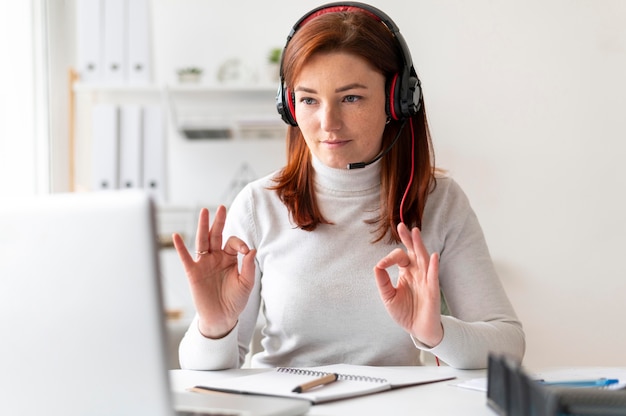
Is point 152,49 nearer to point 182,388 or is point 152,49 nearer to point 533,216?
point 533,216

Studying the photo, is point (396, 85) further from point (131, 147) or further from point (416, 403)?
point (131, 147)

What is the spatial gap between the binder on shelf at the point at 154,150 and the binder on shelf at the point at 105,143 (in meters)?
0.09

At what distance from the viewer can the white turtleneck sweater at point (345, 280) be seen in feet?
4.58

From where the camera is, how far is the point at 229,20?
2.60m

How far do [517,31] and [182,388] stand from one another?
194cm

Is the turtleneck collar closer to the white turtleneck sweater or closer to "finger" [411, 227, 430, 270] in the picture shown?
the white turtleneck sweater

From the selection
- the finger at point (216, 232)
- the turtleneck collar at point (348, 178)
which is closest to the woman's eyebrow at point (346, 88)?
the turtleneck collar at point (348, 178)

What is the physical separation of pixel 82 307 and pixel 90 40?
1858mm

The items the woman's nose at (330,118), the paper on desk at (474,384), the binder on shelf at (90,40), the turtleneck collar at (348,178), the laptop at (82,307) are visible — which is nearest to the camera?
the laptop at (82,307)

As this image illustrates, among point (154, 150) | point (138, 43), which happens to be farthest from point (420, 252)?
point (138, 43)

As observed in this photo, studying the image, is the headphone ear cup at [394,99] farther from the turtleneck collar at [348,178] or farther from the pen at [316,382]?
the pen at [316,382]

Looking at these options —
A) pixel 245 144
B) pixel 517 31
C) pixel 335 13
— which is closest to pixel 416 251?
pixel 335 13

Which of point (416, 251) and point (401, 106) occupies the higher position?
point (401, 106)

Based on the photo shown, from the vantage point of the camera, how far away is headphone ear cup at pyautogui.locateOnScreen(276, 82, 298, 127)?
1.43 metres
